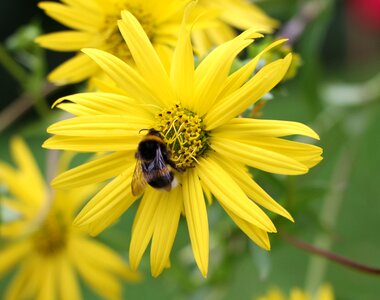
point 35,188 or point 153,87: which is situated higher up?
point 153,87

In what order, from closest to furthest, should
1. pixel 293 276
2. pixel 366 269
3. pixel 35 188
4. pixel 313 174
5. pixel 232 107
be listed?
pixel 232 107, pixel 366 269, pixel 313 174, pixel 35 188, pixel 293 276

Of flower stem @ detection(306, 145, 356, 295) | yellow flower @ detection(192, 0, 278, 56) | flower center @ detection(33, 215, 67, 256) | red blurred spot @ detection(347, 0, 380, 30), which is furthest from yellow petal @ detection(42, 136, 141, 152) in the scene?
red blurred spot @ detection(347, 0, 380, 30)

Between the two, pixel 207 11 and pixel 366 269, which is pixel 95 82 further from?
pixel 366 269

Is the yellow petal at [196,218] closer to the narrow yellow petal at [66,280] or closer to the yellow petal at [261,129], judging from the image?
the yellow petal at [261,129]

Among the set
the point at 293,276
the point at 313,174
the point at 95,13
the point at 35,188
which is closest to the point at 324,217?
the point at 313,174

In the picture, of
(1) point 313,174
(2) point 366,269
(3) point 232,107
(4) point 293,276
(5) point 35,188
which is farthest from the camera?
(4) point 293,276

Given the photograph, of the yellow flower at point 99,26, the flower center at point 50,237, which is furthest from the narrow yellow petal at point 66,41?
the flower center at point 50,237

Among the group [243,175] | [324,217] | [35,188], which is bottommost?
[324,217]
